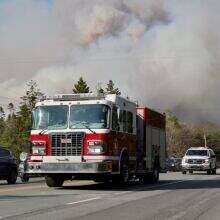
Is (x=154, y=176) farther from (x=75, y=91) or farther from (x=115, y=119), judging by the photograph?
(x=75, y=91)

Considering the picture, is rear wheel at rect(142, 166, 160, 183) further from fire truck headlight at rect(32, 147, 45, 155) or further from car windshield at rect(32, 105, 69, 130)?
fire truck headlight at rect(32, 147, 45, 155)

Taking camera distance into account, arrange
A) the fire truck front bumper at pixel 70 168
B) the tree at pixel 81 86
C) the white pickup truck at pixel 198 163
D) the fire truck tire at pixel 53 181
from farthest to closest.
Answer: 1. the tree at pixel 81 86
2. the white pickup truck at pixel 198 163
3. the fire truck tire at pixel 53 181
4. the fire truck front bumper at pixel 70 168

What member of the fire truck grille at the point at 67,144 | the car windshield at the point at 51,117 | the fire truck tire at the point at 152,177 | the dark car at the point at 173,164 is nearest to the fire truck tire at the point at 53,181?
the fire truck grille at the point at 67,144

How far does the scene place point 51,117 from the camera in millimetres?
21312

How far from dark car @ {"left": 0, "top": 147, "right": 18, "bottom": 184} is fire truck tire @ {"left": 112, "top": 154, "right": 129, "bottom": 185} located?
6.82m

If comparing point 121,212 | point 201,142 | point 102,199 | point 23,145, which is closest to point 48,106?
point 102,199

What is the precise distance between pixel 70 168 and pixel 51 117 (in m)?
1.94

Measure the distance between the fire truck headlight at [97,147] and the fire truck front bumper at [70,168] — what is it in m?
0.39

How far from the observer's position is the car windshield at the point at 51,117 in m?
21.2

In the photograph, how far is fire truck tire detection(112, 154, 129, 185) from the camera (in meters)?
21.7

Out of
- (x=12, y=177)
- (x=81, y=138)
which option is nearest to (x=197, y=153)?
(x=12, y=177)

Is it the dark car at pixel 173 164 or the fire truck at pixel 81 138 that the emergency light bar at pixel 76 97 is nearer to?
the fire truck at pixel 81 138

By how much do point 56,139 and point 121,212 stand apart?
7.57m

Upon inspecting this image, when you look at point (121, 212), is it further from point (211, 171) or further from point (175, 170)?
point (175, 170)
